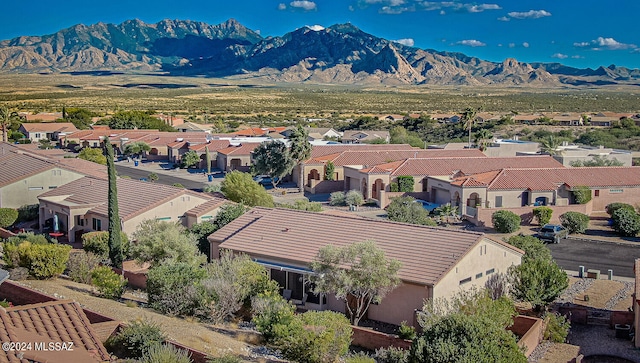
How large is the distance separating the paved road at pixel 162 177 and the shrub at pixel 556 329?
4003 centimetres

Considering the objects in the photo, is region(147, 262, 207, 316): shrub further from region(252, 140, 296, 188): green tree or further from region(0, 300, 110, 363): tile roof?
region(252, 140, 296, 188): green tree

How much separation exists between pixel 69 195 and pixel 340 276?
22.9m

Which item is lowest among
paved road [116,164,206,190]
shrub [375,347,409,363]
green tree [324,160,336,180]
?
→ shrub [375,347,409,363]

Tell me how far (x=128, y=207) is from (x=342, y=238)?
1422 cm

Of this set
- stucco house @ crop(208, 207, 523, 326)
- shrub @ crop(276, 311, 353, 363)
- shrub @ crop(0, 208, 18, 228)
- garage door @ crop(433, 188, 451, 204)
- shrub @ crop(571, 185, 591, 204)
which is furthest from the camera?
garage door @ crop(433, 188, 451, 204)

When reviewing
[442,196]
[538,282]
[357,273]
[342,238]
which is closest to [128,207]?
[342,238]

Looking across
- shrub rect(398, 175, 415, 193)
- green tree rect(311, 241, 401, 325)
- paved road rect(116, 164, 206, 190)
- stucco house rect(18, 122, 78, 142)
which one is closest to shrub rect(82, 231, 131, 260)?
green tree rect(311, 241, 401, 325)

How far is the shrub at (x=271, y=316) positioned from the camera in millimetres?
20500

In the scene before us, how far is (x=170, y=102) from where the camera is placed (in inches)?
7219

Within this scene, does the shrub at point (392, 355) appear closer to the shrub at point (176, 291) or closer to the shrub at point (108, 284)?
the shrub at point (176, 291)

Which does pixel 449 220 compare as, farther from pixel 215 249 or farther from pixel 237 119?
pixel 237 119

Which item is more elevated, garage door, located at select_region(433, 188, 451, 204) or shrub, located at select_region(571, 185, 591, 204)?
shrub, located at select_region(571, 185, 591, 204)

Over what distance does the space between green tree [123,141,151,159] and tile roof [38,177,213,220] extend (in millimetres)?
41508

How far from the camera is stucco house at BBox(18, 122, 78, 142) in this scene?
98.8 meters
